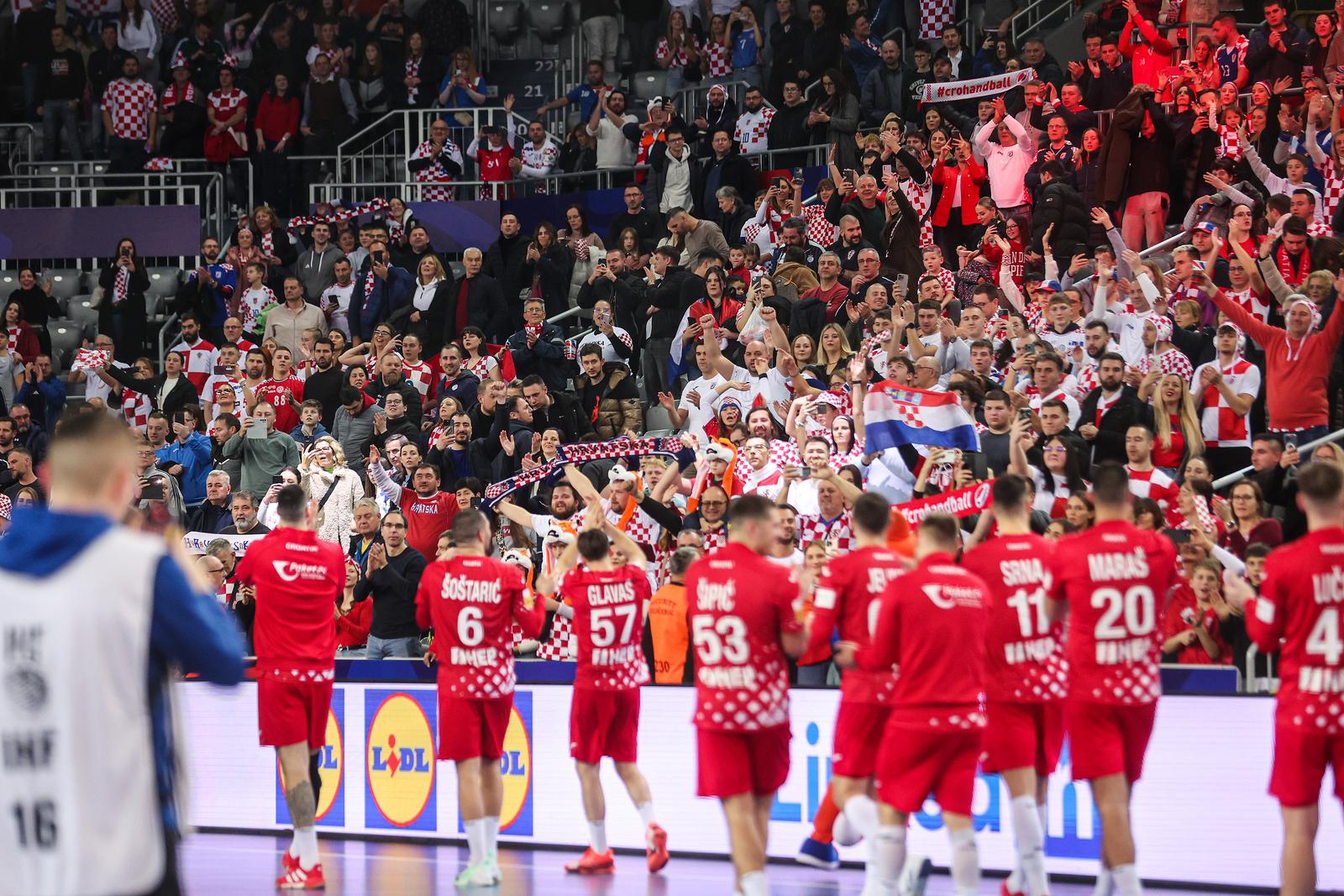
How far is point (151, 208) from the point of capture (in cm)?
2370

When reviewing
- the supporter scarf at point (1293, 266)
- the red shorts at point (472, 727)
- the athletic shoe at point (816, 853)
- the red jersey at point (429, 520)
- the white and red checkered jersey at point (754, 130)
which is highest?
the white and red checkered jersey at point (754, 130)

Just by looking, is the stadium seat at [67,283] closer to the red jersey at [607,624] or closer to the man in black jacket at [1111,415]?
the red jersey at [607,624]

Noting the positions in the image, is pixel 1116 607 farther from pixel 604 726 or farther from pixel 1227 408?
pixel 1227 408

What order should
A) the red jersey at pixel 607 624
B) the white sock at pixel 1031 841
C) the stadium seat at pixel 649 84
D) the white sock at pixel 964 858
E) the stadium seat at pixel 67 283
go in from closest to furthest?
the white sock at pixel 964 858, the white sock at pixel 1031 841, the red jersey at pixel 607 624, the stadium seat at pixel 67 283, the stadium seat at pixel 649 84

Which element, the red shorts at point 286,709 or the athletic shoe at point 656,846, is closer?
the red shorts at point 286,709

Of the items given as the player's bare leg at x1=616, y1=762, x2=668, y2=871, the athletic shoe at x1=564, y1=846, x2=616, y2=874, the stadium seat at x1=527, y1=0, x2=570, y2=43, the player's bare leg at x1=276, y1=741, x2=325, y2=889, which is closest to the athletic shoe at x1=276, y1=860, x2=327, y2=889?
the player's bare leg at x1=276, y1=741, x2=325, y2=889

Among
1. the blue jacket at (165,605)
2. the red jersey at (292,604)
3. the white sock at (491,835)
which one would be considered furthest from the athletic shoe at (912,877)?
the blue jacket at (165,605)

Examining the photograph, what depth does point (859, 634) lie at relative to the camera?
8.73m

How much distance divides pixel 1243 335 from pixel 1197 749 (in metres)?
5.15

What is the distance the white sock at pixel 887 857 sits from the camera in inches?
323

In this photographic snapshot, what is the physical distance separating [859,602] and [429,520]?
7.28 meters

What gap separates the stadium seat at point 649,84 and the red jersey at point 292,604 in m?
15.2

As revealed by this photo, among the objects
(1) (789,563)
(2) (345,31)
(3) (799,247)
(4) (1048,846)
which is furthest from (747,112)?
(4) (1048,846)

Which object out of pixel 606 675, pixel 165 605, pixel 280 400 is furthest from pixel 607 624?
pixel 280 400
